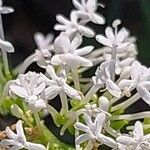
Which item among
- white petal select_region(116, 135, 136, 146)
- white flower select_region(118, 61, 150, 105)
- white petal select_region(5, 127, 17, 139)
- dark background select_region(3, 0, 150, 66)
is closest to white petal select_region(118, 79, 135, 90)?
white flower select_region(118, 61, 150, 105)

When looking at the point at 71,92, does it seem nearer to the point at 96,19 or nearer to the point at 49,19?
the point at 96,19

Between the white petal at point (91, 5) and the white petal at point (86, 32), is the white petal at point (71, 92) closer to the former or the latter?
the white petal at point (86, 32)

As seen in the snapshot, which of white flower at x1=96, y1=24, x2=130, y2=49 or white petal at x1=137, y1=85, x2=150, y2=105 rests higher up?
white flower at x1=96, y1=24, x2=130, y2=49

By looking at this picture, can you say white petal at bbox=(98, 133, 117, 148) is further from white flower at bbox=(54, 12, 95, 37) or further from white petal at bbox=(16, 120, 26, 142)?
white flower at bbox=(54, 12, 95, 37)

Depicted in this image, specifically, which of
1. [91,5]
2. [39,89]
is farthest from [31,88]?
[91,5]

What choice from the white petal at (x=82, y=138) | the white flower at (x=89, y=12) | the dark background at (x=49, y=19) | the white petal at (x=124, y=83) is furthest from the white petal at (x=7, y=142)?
the dark background at (x=49, y=19)

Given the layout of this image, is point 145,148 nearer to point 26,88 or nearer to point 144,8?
point 26,88
